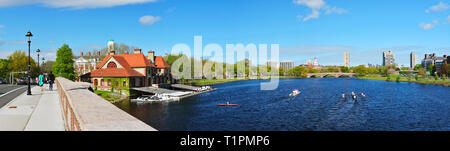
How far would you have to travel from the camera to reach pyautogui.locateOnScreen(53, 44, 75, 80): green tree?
7644cm

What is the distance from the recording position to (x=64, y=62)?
78.2 meters

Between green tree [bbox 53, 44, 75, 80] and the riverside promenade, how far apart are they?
2381 inches

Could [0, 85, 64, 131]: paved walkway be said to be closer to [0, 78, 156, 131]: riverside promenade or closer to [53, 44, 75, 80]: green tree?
[0, 78, 156, 131]: riverside promenade

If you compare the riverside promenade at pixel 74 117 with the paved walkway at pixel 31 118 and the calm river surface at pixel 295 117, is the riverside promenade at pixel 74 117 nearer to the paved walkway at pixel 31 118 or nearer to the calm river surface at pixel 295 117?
the paved walkway at pixel 31 118

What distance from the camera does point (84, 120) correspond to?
7328 millimetres

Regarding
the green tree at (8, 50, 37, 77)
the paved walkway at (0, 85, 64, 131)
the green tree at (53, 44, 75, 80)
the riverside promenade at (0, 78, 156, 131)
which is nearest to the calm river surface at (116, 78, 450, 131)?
the paved walkway at (0, 85, 64, 131)

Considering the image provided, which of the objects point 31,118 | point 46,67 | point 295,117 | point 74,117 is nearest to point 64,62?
point 295,117

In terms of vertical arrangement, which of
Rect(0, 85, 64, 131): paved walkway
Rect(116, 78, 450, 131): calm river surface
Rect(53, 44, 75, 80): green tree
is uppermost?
Rect(53, 44, 75, 80): green tree

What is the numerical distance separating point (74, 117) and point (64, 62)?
80.1 m

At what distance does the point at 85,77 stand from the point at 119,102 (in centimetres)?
3111

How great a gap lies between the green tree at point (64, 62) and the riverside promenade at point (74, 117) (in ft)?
198

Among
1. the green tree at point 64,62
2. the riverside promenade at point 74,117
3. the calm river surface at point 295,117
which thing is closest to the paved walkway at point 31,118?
the riverside promenade at point 74,117

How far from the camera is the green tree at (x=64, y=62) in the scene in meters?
76.4
